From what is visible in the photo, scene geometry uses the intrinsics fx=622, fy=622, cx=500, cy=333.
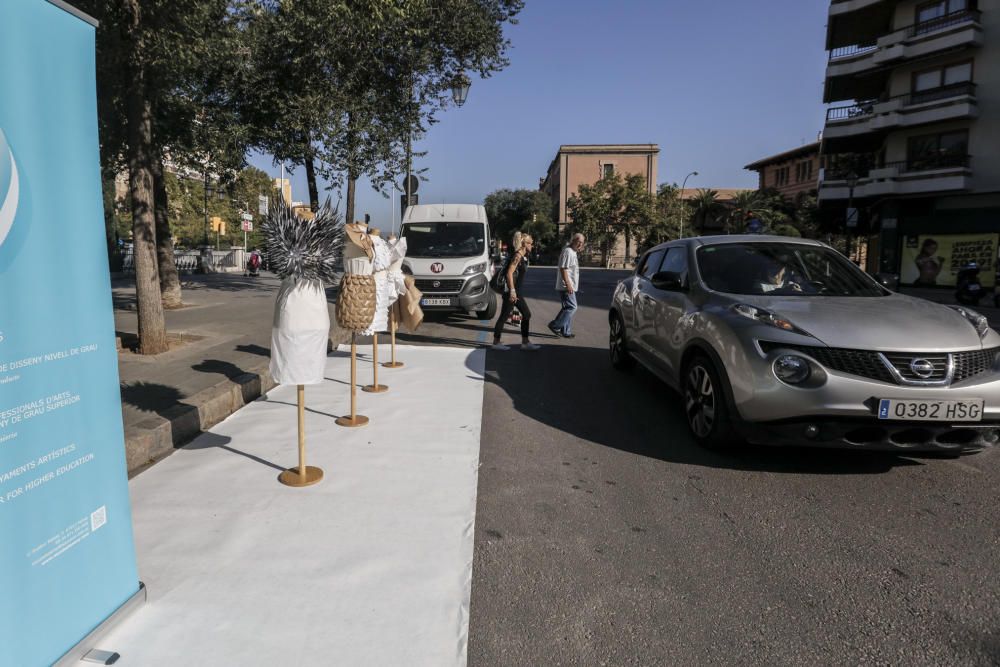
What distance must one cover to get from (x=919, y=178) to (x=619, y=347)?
27.0 m

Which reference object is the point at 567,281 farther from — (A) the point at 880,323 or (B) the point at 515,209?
(B) the point at 515,209

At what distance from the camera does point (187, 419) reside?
4758 mm

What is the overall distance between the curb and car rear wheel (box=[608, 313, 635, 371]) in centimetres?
396

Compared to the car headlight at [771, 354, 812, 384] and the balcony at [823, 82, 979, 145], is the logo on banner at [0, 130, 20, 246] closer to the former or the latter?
the car headlight at [771, 354, 812, 384]

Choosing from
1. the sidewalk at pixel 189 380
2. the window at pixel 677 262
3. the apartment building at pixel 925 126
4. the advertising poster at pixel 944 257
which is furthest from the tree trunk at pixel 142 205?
the apartment building at pixel 925 126

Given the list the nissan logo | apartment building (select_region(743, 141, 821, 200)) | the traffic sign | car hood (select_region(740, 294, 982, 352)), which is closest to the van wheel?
car hood (select_region(740, 294, 982, 352))

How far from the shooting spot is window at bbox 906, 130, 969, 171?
26.5 metres

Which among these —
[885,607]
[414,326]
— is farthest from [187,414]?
[885,607]

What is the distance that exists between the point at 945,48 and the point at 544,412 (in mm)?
30360

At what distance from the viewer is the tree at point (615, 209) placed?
59125 millimetres

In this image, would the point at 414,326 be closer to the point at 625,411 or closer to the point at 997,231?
the point at 625,411

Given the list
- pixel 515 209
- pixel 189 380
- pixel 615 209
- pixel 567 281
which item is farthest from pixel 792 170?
pixel 189 380

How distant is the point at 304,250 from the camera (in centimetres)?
353

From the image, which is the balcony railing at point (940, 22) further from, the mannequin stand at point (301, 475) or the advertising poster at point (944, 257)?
the mannequin stand at point (301, 475)
